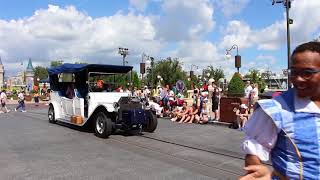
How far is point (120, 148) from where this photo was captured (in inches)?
456

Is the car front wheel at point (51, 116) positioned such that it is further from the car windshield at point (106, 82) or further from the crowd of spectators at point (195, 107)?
the car windshield at point (106, 82)

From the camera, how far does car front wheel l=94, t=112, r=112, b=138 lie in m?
13.7

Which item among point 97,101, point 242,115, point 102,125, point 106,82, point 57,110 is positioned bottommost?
point 102,125

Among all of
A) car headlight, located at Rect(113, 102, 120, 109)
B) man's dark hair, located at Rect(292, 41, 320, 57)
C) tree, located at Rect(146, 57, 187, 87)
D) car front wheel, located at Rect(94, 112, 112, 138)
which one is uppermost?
tree, located at Rect(146, 57, 187, 87)

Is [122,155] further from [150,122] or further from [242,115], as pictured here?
[242,115]

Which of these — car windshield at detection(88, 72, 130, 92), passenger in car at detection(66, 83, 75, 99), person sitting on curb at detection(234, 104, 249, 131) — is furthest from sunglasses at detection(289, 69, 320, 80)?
passenger in car at detection(66, 83, 75, 99)

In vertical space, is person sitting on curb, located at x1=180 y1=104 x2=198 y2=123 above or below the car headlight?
below

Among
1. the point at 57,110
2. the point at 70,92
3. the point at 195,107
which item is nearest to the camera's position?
the point at 70,92

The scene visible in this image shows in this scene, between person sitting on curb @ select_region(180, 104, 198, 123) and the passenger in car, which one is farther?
person sitting on curb @ select_region(180, 104, 198, 123)

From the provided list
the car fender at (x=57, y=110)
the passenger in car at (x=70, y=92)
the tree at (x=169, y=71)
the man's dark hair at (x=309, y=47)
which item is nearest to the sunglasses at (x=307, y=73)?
the man's dark hair at (x=309, y=47)

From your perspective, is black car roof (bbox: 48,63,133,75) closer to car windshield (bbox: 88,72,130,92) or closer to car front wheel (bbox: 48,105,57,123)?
car windshield (bbox: 88,72,130,92)

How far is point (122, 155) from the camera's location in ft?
34.2

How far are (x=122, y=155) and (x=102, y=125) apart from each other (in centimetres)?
375

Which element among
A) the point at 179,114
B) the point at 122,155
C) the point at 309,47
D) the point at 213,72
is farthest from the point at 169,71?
the point at 309,47
